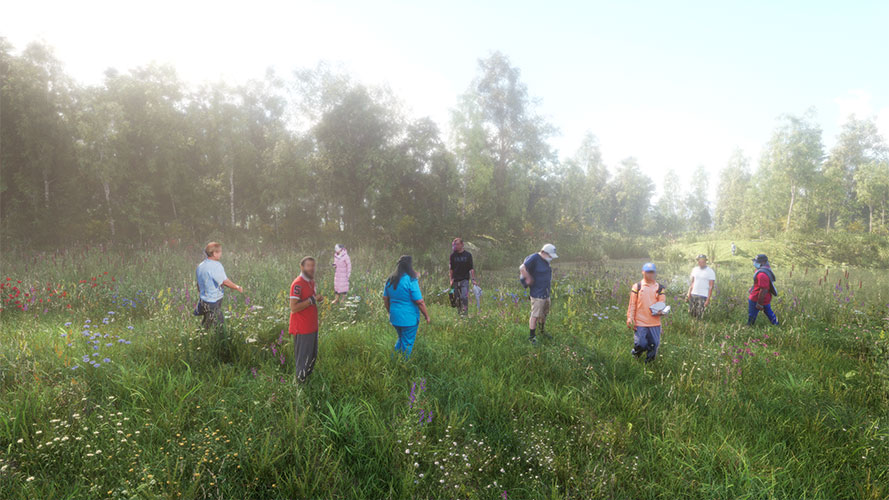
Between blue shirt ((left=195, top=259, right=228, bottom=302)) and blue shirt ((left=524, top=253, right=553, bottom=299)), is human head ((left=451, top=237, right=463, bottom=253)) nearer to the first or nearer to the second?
blue shirt ((left=524, top=253, right=553, bottom=299))

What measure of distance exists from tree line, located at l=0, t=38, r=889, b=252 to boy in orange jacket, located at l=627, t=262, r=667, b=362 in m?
18.7

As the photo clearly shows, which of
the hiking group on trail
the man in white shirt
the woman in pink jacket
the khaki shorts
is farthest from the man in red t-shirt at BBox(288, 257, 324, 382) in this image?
the man in white shirt

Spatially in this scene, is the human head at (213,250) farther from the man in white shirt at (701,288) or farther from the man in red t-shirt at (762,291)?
the man in red t-shirt at (762,291)

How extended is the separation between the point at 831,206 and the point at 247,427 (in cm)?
5073

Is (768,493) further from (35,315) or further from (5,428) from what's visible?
(35,315)

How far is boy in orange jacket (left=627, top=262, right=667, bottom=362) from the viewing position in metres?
5.32

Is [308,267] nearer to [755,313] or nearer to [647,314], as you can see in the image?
[647,314]

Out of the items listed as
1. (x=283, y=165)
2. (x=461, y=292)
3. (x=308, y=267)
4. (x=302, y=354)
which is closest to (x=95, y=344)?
(x=302, y=354)

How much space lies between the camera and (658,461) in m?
3.31

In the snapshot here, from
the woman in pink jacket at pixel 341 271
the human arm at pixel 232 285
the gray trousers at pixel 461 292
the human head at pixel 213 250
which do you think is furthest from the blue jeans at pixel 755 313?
the human head at pixel 213 250

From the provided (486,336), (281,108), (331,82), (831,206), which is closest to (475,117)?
(331,82)

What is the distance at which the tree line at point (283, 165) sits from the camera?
17.4m

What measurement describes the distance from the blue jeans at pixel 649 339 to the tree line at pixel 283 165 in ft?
61.7

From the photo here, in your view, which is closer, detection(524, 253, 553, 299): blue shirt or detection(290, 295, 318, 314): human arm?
detection(290, 295, 318, 314): human arm
